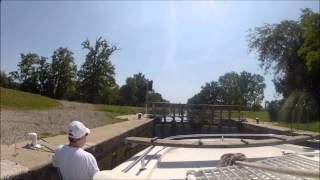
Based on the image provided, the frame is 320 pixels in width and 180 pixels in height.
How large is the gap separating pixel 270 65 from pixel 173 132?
11529 millimetres

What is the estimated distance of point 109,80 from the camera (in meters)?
53.5

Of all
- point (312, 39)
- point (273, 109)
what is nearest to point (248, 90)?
point (312, 39)

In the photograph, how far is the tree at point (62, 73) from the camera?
52.0m

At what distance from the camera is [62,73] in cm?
5200

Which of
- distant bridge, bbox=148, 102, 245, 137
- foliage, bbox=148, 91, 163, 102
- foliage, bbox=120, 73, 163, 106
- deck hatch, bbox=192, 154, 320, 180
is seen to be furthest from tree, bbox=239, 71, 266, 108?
foliage, bbox=120, 73, 163, 106

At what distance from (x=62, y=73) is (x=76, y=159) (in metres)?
49.7

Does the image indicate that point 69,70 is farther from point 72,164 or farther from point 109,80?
point 72,164

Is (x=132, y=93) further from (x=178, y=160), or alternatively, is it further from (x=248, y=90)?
(x=178, y=160)

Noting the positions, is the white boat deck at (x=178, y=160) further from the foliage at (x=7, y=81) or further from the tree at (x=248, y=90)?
the foliage at (x=7, y=81)

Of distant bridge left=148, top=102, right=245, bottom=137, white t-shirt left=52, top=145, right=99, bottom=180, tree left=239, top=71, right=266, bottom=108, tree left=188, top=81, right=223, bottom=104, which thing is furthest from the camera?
distant bridge left=148, top=102, right=245, bottom=137

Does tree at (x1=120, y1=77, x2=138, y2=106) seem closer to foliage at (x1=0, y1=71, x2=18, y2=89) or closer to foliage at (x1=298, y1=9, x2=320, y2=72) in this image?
foliage at (x1=0, y1=71, x2=18, y2=89)

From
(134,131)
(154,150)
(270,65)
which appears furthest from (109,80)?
(154,150)

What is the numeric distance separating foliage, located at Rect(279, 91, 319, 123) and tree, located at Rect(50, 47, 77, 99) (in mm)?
30074

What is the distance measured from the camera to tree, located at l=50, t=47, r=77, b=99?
171 feet
